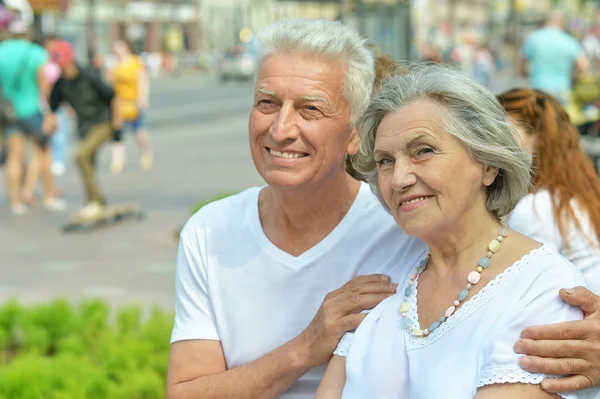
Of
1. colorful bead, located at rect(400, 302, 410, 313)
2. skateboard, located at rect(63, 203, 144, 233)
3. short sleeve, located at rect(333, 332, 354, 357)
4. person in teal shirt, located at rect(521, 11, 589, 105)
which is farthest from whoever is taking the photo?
person in teal shirt, located at rect(521, 11, 589, 105)

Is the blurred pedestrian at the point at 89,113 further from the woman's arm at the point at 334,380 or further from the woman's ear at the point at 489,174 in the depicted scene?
the woman's ear at the point at 489,174

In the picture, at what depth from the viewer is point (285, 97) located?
262 cm

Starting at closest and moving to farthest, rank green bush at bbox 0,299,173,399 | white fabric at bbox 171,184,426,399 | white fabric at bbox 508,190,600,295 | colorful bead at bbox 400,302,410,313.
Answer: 1. colorful bead at bbox 400,302,410,313
2. white fabric at bbox 171,184,426,399
3. white fabric at bbox 508,190,600,295
4. green bush at bbox 0,299,173,399

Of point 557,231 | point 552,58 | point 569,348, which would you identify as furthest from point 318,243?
point 552,58

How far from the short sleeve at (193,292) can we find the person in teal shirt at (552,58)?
31.9ft

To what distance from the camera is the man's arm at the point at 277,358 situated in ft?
8.06

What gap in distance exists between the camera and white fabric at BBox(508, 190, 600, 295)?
333 centimetres

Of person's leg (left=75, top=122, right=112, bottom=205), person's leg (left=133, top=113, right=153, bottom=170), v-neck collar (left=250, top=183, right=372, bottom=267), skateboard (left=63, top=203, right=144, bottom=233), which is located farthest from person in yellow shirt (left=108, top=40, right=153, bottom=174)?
v-neck collar (left=250, top=183, right=372, bottom=267)

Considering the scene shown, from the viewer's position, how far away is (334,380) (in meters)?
2.39

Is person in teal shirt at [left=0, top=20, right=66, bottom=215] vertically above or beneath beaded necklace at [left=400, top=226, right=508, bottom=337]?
beneath

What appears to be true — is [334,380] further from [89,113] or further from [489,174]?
[89,113]

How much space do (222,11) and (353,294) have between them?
235 ft

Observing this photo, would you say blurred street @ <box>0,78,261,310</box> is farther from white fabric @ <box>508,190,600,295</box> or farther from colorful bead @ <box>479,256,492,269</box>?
colorful bead @ <box>479,256,492,269</box>

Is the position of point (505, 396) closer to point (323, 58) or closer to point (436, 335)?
point (436, 335)
